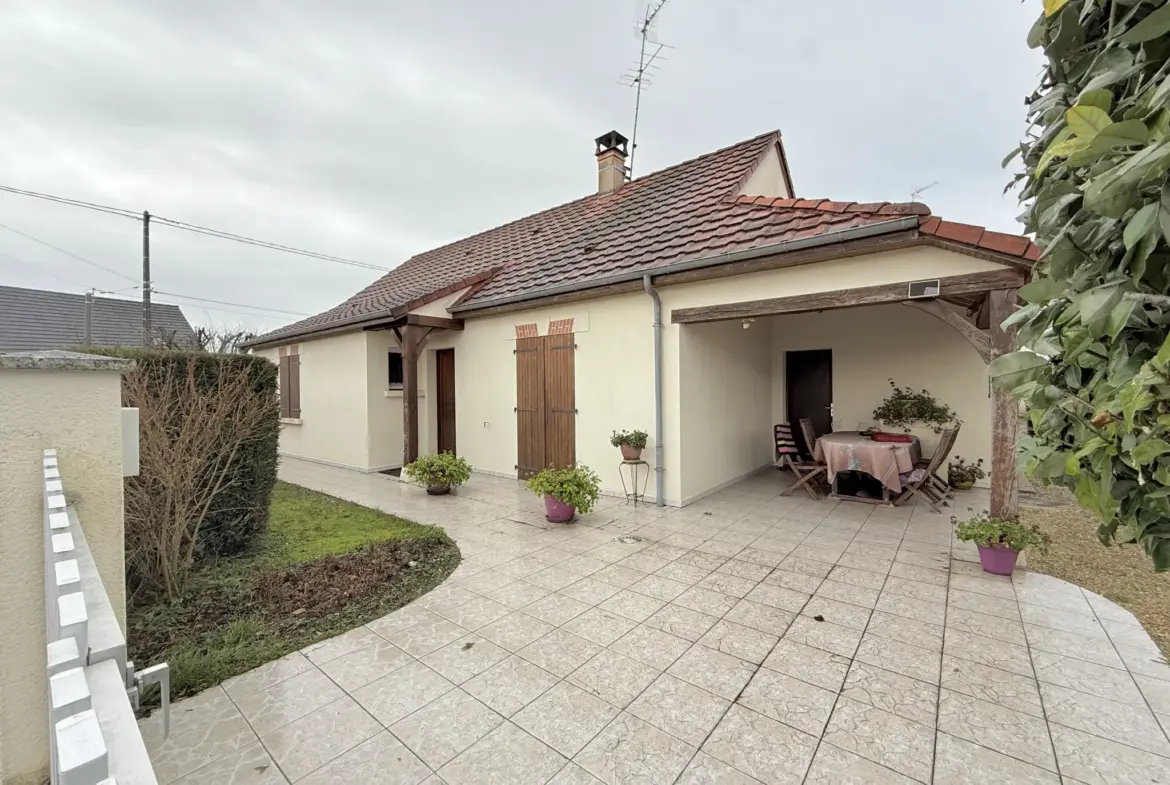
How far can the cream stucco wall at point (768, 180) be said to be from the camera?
783 centimetres

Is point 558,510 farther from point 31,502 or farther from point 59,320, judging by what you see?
point 59,320

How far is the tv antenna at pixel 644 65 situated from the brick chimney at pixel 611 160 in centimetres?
39

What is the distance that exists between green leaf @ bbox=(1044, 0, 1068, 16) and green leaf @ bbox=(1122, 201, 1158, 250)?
567 millimetres

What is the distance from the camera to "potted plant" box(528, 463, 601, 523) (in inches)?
211

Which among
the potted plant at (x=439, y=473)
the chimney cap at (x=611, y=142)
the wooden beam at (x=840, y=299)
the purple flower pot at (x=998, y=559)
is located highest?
the chimney cap at (x=611, y=142)

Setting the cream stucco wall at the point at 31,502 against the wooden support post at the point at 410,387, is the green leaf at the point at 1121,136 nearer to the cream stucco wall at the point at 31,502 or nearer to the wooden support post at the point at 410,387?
the cream stucco wall at the point at 31,502

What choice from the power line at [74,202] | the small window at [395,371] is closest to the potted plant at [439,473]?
the small window at [395,371]

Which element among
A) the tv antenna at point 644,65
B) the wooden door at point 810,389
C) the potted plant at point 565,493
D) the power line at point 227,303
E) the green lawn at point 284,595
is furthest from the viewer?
the power line at point 227,303

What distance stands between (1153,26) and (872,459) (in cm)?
608

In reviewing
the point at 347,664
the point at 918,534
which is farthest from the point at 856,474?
the point at 347,664

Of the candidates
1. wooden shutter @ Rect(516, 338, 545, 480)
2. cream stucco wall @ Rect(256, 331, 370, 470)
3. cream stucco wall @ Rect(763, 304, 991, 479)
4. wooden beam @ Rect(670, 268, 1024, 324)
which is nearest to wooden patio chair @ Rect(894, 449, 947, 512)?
cream stucco wall @ Rect(763, 304, 991, 479)

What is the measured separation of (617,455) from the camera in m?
6.64

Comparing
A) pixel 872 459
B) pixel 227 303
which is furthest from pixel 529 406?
pixel 227 303

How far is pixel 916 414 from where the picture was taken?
24.7 feet
